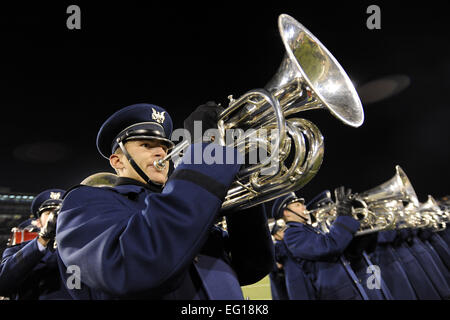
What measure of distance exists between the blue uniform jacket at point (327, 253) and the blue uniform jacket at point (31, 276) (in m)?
3.05

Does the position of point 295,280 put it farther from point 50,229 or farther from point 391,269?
point 50,229

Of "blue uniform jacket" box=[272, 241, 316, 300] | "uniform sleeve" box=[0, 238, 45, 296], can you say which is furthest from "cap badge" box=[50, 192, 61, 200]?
"blue uniform jacket" box=[272, 241, 316, 300]

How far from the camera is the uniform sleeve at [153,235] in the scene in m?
1.12

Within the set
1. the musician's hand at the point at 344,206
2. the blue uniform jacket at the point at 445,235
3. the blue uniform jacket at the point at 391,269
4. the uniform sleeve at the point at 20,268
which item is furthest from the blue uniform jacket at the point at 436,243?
the uniform sleeve at the point at 20,268

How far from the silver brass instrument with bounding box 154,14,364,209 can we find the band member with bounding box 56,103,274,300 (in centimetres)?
16

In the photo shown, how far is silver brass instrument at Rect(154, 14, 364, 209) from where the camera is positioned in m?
1.53

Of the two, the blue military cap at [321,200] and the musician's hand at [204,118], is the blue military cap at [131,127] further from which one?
the blue military cap at [321,200]

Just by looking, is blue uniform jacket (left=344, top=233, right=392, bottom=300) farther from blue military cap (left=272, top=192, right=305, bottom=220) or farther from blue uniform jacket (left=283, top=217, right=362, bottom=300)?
blue military cap (left=272, top=192, right=305, bottom=220)

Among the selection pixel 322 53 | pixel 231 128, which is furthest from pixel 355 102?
pixel 231 128

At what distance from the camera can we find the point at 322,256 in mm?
4398

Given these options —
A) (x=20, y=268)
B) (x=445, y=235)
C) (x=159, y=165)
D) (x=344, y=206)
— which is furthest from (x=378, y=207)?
(x=20, y=268)

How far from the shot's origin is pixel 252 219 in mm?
1775
